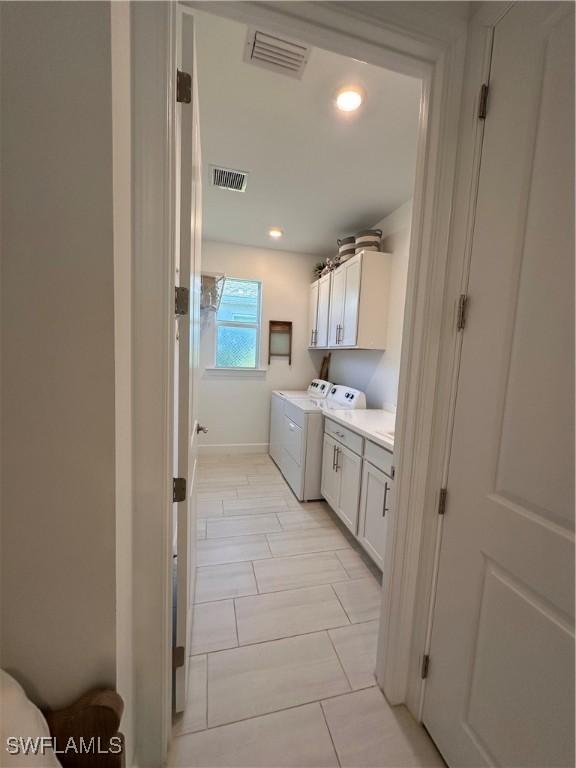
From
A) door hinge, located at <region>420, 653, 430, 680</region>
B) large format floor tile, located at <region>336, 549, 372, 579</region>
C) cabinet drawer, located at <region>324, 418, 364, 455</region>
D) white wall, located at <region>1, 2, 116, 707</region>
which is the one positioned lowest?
large format floor tile, located at <region>336, 549, 372, 579</region>

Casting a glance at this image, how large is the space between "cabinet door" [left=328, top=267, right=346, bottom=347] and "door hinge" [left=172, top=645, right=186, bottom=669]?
261 cm

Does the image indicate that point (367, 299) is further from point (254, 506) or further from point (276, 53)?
point (254, 506)

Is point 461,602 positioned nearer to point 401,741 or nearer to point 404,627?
point 404,627

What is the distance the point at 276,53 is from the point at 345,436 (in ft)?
7.01

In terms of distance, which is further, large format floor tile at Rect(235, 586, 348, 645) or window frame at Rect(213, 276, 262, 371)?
window frame at Rect(213, 276, 262, 371)

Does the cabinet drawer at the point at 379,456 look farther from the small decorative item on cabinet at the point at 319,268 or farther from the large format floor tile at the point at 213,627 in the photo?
the small decorative item on cabinet at the point at 319,268

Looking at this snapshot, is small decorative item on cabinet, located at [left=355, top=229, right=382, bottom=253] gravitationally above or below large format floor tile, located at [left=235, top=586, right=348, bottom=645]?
above

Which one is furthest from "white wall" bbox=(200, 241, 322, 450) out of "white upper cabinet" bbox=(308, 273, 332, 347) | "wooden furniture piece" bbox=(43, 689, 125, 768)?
"wooden furniture piece" bbox=(43, 689, 125, 768)

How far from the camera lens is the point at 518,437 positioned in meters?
0.79

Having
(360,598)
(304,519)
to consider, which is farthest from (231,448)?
(360,598)

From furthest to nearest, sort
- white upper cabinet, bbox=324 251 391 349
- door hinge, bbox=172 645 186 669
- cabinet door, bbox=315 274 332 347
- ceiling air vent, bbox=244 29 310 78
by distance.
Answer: cabinet door, bbox=315 274 332 347
white upper cabinet, bbox=324 251 391 349
ceiling air vent, bbox=244 29 310 78
door hinge, bbox=172 645 186 669

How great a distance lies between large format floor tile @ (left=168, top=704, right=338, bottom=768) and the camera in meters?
0.99

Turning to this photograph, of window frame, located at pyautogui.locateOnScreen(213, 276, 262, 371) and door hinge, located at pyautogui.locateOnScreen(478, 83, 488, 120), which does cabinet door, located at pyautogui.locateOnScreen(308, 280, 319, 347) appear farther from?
door hinge, located at pyautogui.locateOnScreen(478, 83, 488, 120)

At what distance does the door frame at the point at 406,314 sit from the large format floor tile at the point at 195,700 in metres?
0.14
